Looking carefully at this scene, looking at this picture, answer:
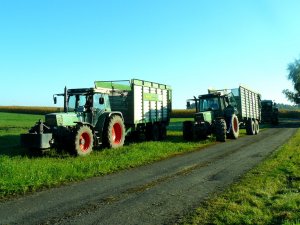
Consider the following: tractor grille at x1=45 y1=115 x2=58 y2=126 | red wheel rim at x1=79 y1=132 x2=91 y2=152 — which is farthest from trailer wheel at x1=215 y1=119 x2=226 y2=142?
tractor grille at x1=45 y1=115 x2=58 y2=126

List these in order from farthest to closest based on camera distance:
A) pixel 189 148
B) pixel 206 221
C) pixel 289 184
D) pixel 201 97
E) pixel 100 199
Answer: pixel 201 97
pixel 189 148
pixel 289 184
pixel 100 199
pixel 206 221

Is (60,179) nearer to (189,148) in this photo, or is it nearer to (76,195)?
(76,195)

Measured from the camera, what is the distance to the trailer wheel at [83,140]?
13973 mm

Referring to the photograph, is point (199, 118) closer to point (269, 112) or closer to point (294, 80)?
point (269, 112)

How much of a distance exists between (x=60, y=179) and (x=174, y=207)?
3.93m

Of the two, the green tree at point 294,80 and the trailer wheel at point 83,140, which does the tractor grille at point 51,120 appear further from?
the green tree at point 294,80

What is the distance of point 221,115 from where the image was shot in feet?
73.4

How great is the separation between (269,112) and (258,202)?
1471 inches

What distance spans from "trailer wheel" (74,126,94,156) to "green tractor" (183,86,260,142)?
739 centimetres

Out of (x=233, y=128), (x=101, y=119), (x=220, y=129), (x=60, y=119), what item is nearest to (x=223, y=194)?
(x=60, y=119)

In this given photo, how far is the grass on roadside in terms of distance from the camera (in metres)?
6.18

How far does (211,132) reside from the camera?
21.2 m

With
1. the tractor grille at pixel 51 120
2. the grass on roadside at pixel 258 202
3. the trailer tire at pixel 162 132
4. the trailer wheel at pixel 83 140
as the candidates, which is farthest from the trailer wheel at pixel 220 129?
the grass on roadside at pixel 258 202

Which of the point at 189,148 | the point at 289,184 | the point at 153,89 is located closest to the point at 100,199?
the point at 289,184
